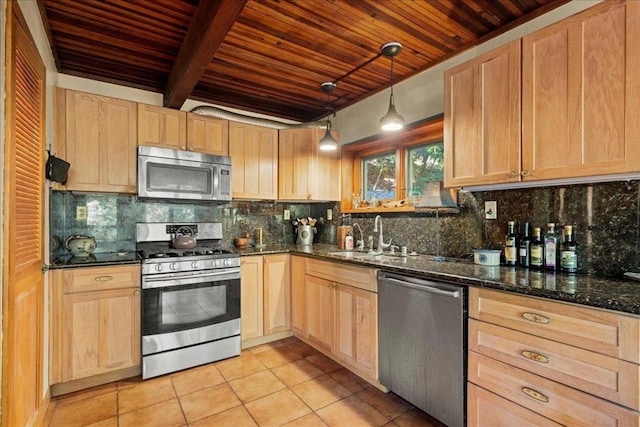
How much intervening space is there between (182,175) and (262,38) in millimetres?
1366

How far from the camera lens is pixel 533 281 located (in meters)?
1.49

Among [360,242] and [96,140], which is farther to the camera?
[360,242]

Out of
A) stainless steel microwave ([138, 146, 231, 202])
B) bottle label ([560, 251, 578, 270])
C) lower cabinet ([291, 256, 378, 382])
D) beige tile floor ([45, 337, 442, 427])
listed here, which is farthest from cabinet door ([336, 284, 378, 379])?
stainless steel microwave ([138, 146, 231, 202])

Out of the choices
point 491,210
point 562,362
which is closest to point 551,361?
point 562,362

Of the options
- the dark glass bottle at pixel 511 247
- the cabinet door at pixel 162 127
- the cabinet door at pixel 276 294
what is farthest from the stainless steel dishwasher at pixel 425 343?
the cabinet door at pixel 162 127

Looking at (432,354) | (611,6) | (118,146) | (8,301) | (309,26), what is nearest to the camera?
(8,301)

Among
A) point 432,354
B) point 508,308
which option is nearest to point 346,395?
point 432,354

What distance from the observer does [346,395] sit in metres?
2.14

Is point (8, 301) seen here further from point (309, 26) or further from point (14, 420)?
point (309, 26)

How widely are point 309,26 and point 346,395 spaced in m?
2.54

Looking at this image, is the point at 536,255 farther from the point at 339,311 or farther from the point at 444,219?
the point at 339,311

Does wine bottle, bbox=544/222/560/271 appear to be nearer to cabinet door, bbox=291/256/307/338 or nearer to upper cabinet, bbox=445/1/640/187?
upper cabinet, bbox=445/1/640/187

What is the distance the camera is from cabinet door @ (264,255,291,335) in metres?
3.01

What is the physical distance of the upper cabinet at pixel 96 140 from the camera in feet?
7.93
